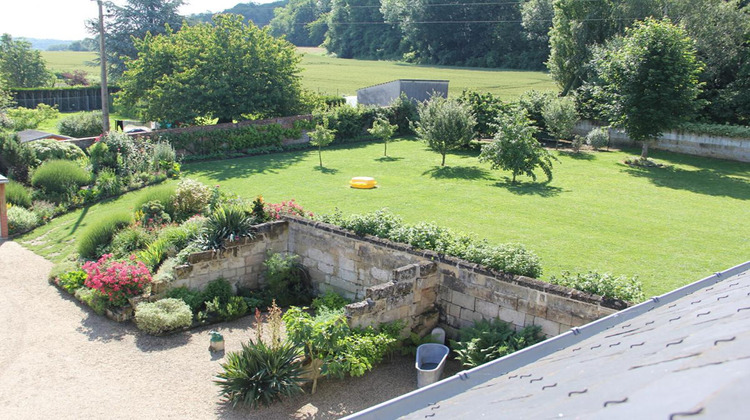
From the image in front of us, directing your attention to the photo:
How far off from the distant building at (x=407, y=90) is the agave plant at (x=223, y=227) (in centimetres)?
2007

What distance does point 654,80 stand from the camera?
68.9 feet

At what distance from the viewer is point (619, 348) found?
11.0ft

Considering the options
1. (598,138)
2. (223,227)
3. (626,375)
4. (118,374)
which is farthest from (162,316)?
(598,138)

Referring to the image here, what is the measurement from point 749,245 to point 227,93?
68.0 ft

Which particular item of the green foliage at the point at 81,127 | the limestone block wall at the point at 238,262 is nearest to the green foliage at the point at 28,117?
the green foliage at the point at 81,127

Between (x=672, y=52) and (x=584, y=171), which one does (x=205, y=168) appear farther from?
(x=672, y=52)

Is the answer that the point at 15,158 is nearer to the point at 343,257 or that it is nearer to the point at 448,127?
the point at 343,257

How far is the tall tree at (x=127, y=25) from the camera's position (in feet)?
146

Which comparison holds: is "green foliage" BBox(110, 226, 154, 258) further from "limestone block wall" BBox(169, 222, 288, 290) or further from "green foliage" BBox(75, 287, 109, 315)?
"limestone block wall" BBox(169, 222, 288, 290)

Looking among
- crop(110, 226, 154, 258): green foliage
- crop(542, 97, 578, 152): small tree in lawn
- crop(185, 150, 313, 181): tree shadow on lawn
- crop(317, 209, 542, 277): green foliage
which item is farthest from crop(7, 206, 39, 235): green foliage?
crop(542, 97, 578, 152): small tree in lawn

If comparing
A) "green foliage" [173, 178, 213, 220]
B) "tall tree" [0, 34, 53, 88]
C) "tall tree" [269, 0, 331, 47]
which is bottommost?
"green foliage" [173, 178, 213, 220]

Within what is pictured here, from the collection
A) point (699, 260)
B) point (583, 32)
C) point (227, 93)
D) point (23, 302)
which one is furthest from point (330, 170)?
point (583, 32)

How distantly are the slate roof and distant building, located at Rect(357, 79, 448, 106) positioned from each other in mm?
28094

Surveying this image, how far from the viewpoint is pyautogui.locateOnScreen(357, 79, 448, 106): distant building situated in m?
31.9
